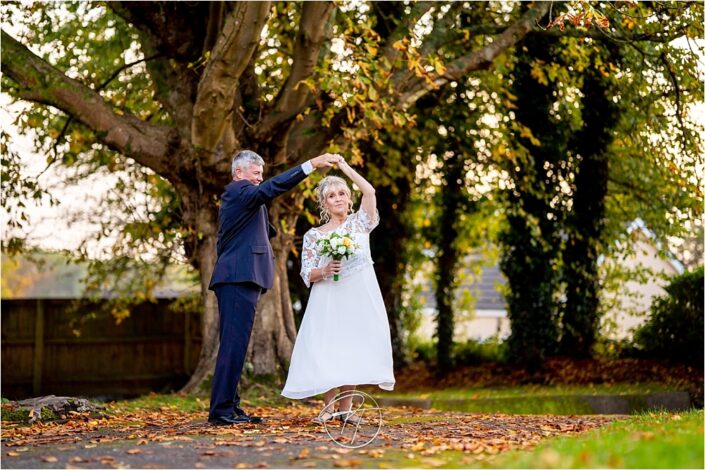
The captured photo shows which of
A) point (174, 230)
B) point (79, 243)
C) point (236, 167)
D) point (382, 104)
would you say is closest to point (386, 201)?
point (174, 230)

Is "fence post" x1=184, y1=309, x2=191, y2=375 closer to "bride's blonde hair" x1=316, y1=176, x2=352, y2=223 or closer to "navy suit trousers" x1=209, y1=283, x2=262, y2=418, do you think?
"navy suit trousers" x1=209, y1=283, x2=262, y2=418

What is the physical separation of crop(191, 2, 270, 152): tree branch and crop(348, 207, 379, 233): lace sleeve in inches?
94.8

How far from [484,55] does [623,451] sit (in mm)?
7713

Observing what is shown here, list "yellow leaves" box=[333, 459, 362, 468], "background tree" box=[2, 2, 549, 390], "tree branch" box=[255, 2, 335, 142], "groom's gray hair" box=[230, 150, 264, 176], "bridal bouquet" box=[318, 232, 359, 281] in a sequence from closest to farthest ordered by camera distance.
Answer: "yellow leaves" box=[333, 459, 362, 468], "bridal bouquet" box=[318, 232, 359, 281], "groom's gray hair" box=[230, 150, 264, 176], "tree branch" box=[255, 2, 335, 142], "background tree" box=[2, 2, 549, 390]

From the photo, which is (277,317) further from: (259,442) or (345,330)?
(259,442)

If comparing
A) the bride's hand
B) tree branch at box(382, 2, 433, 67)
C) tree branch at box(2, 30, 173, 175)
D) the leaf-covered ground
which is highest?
tree branch at box(382, 2, 433, 67)

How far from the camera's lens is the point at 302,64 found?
33.4 ft

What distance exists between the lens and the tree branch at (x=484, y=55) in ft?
37.8

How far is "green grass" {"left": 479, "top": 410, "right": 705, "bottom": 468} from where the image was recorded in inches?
180

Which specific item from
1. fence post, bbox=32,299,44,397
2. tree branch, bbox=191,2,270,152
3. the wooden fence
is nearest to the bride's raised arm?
tree branch, bbox=191,2,270,152

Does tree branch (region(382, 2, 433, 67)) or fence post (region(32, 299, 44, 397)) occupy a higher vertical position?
tree branch (region(382, 2, 433, 67))

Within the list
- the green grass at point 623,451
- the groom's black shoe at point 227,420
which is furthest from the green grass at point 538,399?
the green grass at point 623,451

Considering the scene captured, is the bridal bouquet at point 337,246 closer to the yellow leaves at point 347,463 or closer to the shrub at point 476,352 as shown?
the yellow leaves at point 347,463

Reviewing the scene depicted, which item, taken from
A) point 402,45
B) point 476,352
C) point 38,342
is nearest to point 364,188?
point 402,45
